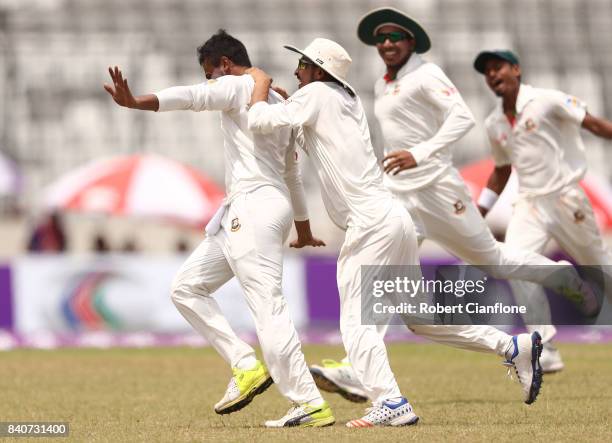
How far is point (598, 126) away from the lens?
9.15 meters

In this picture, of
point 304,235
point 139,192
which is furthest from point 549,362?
point 139,192

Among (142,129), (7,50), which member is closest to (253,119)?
(142,129)

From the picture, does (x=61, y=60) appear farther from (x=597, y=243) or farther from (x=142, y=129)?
(x=597, y=243)

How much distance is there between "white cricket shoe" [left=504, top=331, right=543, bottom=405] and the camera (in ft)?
24.2

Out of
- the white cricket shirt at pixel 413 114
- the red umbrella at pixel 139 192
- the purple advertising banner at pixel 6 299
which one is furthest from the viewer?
the red umbrella at pixel 139 192

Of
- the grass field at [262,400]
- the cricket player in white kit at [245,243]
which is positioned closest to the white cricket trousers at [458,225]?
the grass field at [262,400]

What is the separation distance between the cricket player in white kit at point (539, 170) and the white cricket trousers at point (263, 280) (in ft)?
10.3

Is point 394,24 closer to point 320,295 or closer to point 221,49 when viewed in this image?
point 221,49

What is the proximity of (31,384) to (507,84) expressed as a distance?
13.5ft

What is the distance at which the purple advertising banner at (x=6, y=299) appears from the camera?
1524cm

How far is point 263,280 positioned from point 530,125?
3481 millimetres

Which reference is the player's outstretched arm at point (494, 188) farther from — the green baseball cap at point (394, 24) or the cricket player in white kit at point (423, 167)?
the green baseball cap at point (394, 24)

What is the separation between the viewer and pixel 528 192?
10.0m

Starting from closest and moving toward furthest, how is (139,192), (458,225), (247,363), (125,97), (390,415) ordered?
(125,97)
(390,415)
(247,363)
(458,225)
(139,192)
